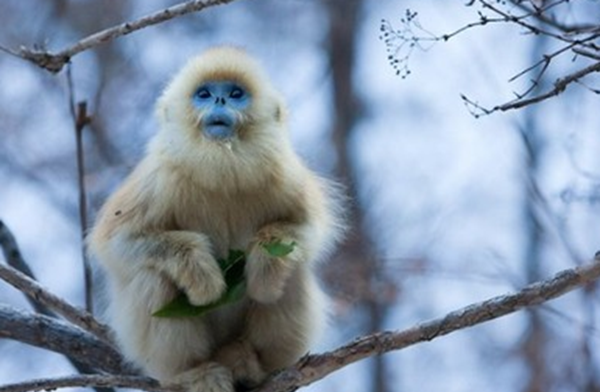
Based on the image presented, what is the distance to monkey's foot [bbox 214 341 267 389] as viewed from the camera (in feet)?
17.1

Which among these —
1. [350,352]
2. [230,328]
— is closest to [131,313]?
[230,328]

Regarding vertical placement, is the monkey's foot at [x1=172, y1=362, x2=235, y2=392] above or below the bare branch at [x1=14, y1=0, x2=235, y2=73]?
below

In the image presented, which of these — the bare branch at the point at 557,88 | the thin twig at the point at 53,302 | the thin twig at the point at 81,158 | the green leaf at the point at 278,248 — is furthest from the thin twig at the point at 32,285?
the bare branch at the point at 557,88

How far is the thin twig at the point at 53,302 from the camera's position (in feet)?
17.3

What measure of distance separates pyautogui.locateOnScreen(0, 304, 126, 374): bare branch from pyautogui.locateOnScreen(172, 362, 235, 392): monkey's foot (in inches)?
22.0

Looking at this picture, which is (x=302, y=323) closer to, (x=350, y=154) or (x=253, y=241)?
(x=253, y=241)

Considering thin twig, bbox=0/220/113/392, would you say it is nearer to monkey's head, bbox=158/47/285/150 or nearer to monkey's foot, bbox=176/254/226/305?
monkey's foot, bbox=176/254/226/305

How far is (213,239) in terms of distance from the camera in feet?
17.5

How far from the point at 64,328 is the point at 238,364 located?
791 mm

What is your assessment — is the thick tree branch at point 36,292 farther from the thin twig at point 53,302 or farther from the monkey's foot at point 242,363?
the monkey's foot at point 242,363

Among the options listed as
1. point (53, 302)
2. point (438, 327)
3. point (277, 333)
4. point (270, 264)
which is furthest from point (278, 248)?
point (53, 302)

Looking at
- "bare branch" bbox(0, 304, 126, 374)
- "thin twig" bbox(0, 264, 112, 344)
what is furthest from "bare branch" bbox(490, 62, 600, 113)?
"bare branch" bbox(0, 304, 126, 374)

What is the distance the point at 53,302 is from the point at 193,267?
2.31 feet

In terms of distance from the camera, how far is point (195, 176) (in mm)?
5258
